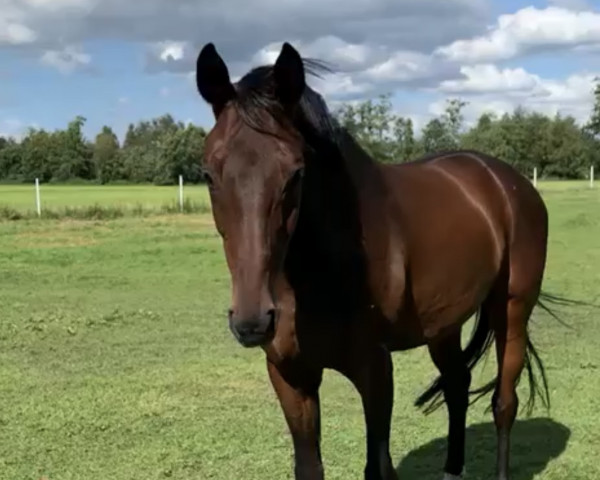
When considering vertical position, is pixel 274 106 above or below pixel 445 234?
above

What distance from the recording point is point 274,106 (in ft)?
7.68

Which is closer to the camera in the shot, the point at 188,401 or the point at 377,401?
the point at 377,401

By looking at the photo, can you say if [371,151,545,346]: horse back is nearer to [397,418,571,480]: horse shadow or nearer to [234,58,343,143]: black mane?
[234,58,343,143]: black mane

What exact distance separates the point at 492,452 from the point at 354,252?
241 cm

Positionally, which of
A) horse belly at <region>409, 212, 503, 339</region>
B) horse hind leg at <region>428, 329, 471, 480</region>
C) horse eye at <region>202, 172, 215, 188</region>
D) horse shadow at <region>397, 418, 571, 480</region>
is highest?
horse eye at <region>202, 172, 215, 188</region>

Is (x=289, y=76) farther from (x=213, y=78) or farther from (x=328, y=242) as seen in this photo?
(x=328, y=242)

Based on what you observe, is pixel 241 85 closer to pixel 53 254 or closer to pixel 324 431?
pixel 324 431

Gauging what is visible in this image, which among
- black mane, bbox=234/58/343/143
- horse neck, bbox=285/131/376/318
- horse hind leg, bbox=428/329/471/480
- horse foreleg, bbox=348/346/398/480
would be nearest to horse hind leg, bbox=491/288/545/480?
horse hind leg, bbox=428/329/471/480

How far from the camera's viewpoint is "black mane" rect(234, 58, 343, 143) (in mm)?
2283

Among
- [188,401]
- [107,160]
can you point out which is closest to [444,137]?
[107,160]

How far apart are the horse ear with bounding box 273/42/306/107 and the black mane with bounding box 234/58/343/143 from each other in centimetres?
3

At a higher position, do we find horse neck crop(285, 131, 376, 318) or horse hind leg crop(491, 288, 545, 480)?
horse neck crop(285, 131, 376, 318)

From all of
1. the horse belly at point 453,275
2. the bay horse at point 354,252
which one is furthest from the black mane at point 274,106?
the horse belly at point 453,275

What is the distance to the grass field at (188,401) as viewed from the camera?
173 inches
